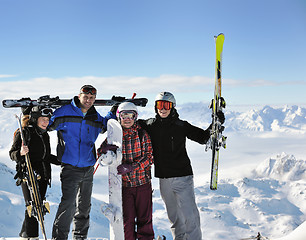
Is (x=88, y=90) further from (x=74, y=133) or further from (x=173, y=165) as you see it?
(x=173, y=165)

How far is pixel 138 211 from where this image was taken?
5.02 m

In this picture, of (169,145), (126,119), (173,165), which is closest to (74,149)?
(126,119)

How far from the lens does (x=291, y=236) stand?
21.3 feet

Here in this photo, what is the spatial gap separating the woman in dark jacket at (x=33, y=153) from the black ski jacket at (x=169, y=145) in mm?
2081

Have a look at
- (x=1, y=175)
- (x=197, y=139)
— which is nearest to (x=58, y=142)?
(x=197, y=139)

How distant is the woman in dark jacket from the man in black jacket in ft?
6.89

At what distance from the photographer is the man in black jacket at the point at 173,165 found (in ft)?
17.3

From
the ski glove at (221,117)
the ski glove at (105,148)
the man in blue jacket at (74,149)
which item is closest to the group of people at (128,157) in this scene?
the man in blue jacket at (74,149)

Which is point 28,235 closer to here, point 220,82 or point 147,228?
point 147,228

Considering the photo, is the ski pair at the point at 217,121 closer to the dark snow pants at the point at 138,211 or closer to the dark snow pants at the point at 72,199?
the dark snow pants at the point at 138,211

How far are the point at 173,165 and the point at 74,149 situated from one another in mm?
1951

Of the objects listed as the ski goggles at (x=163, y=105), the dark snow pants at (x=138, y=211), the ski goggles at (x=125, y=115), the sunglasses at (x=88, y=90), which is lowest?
the dark snow pants at (x=138, y=211)

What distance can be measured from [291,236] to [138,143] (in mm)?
4554

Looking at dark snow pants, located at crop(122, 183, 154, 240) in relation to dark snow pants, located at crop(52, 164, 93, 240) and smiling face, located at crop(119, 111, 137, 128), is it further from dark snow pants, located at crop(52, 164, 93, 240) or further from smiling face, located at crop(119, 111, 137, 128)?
smiling face, located at crop(119, 111, 137, 128)
